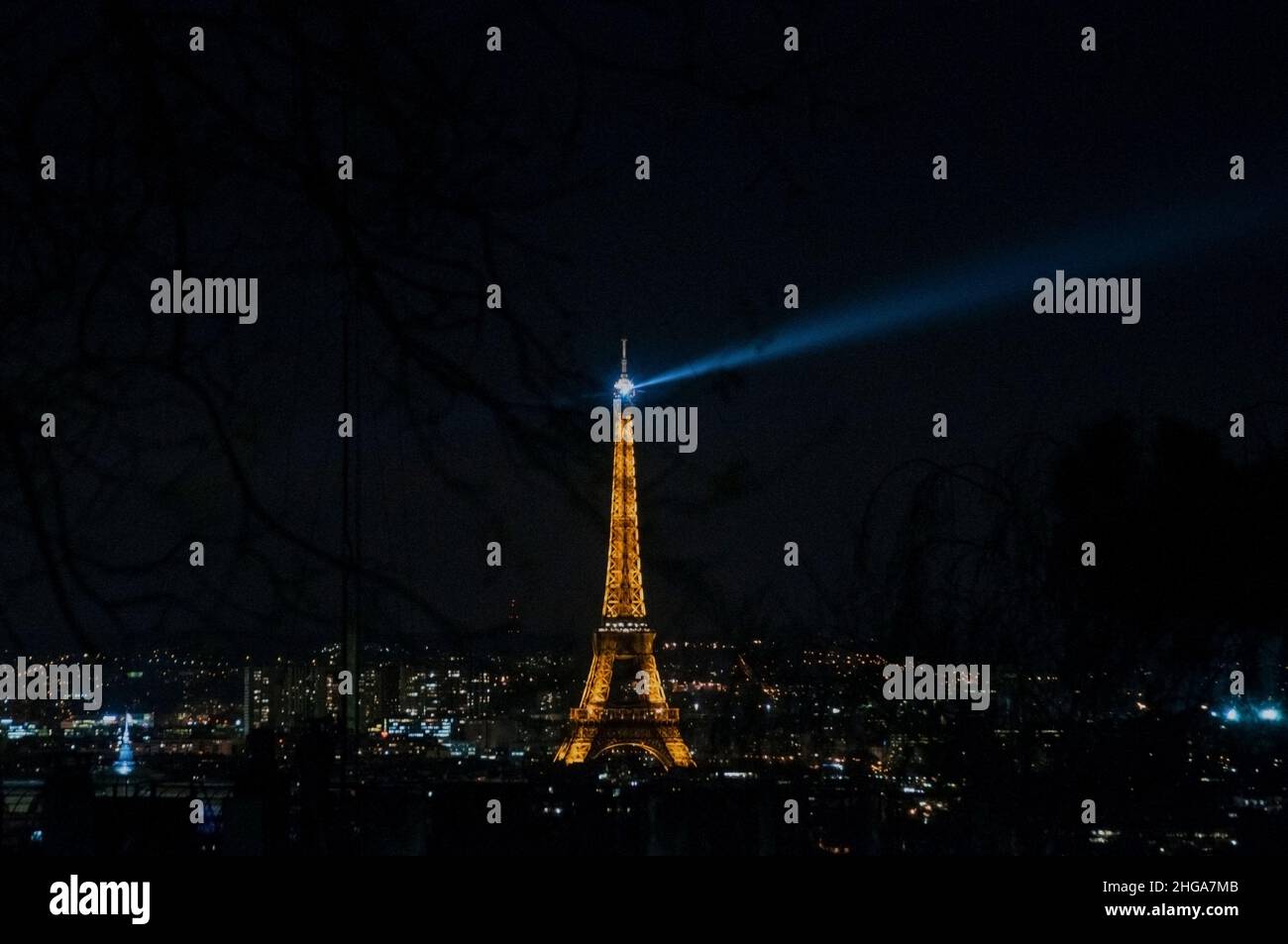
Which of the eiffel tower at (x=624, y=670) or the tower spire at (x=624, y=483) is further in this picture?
the eiffel tower at (x=624, y=670)

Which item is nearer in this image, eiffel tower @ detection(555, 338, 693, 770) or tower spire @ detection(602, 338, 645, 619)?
tower spire @ detection(602, 338, 645, 619)

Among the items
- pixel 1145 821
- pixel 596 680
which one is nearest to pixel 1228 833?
pixel 1145 821

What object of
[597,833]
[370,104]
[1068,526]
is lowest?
[597,833]

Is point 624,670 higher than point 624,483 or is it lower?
lower

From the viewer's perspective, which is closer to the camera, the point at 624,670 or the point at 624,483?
the point at 624,483

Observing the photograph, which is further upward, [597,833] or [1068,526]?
[1068,526]
